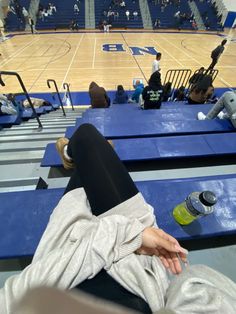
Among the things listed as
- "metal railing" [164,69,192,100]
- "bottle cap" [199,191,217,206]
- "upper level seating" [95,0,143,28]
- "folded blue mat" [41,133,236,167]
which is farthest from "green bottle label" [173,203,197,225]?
"upper level seating" [95,0,143,28]

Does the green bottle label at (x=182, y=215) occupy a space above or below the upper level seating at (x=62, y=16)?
above

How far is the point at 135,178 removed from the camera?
146 cm

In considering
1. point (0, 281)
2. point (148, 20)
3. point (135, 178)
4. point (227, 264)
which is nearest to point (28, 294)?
point (0, 281)

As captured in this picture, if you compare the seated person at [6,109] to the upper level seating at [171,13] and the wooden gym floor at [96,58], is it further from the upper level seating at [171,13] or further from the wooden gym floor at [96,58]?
the upper level seating at [171,13]

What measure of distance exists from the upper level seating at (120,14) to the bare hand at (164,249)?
15.9m

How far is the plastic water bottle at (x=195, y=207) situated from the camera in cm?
91

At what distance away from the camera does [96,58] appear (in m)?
8.48

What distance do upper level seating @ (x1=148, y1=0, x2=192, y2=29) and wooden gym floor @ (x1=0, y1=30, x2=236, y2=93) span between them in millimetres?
1972

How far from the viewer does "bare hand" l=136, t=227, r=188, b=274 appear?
2.39ft

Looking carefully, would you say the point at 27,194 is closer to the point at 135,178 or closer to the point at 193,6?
the point at 135,178

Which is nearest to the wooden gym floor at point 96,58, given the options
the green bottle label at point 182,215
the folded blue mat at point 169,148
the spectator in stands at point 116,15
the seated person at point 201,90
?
the spectator in stands at point 116,15

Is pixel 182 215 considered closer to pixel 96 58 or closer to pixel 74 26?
pixel 96 58

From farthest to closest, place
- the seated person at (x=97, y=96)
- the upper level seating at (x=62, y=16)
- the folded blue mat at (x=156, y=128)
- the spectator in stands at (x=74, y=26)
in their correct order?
the upper level seating at (x=62, y=16)
the spectator in stands at (x=74, y=26)
the seated person at (x=97, y=96)
the folded blue mat at (x=156, y=128)

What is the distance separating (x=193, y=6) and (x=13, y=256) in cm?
1923
